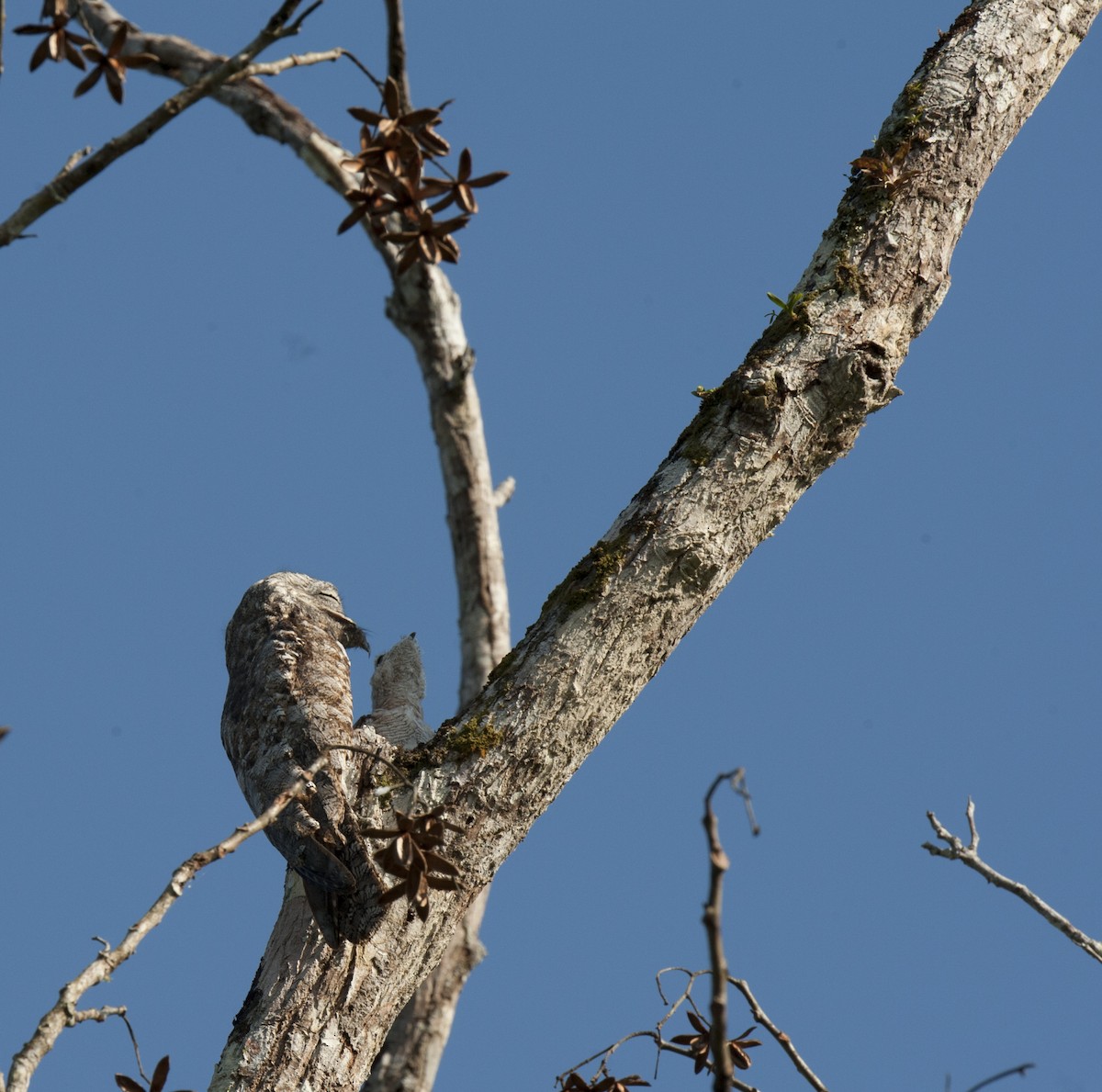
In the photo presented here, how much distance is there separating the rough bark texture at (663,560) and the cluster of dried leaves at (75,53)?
1.67m


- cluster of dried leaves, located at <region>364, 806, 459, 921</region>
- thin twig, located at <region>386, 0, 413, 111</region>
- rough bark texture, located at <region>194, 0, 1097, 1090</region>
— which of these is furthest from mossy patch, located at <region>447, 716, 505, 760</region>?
thin twig, located at <region>386, 0, 413, 111</region>

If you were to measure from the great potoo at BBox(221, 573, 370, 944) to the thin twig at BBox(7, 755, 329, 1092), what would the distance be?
53 cm

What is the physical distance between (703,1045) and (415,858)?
4.24ft

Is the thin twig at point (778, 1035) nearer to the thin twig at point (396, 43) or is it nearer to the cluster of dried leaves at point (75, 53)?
the cluster of dried leaves at point (75, 53)

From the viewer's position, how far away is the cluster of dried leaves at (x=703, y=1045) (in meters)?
3.44

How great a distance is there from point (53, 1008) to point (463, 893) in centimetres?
111

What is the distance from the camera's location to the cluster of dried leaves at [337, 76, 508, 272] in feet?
10.6

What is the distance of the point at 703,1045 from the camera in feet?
11.5

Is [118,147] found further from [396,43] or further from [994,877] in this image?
[396,43]

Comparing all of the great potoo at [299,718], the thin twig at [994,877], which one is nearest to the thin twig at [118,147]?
the great potoo at [299,718]

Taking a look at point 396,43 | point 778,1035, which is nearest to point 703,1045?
point 778,1035

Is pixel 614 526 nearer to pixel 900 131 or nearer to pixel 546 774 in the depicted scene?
pixel 546 774

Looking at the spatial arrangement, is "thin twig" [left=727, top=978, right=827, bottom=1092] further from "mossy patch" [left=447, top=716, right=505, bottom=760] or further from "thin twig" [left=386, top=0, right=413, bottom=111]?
"thin twig" [left=386, top=0, right=413, bottom=111]

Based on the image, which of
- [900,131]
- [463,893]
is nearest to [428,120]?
[900,131]
